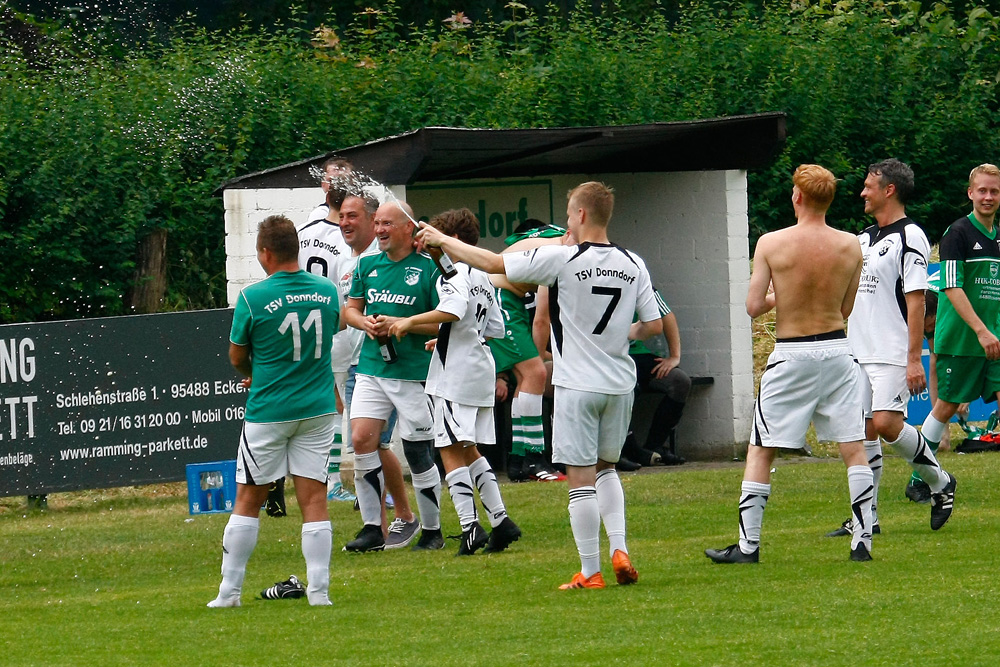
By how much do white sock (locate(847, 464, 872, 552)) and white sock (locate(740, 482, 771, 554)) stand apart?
1.49 ft

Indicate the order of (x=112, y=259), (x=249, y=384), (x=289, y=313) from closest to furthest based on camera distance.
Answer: (x=289, y=313), (x=249, y=384), (x=112, y=259)

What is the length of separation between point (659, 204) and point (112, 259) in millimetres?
5087

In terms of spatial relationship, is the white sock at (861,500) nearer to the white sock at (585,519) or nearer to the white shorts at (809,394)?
the white shorts at (809,394)

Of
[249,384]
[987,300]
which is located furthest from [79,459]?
[987,300]

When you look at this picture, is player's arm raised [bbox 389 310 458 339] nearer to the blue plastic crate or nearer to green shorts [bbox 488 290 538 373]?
the blue plastic crate

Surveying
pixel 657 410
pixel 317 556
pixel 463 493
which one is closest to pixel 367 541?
pixel 463 493

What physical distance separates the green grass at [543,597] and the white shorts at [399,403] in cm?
75

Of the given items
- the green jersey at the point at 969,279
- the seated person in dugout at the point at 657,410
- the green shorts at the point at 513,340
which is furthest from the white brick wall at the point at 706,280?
the green jersey at the point at 969,279

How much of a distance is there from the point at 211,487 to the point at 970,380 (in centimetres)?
548

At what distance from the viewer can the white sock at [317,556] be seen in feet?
26.7

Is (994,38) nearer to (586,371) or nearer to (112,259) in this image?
(112,259)

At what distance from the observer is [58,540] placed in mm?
11586

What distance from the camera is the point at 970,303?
1100cm

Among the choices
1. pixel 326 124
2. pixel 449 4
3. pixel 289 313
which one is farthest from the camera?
pixel 449 4
